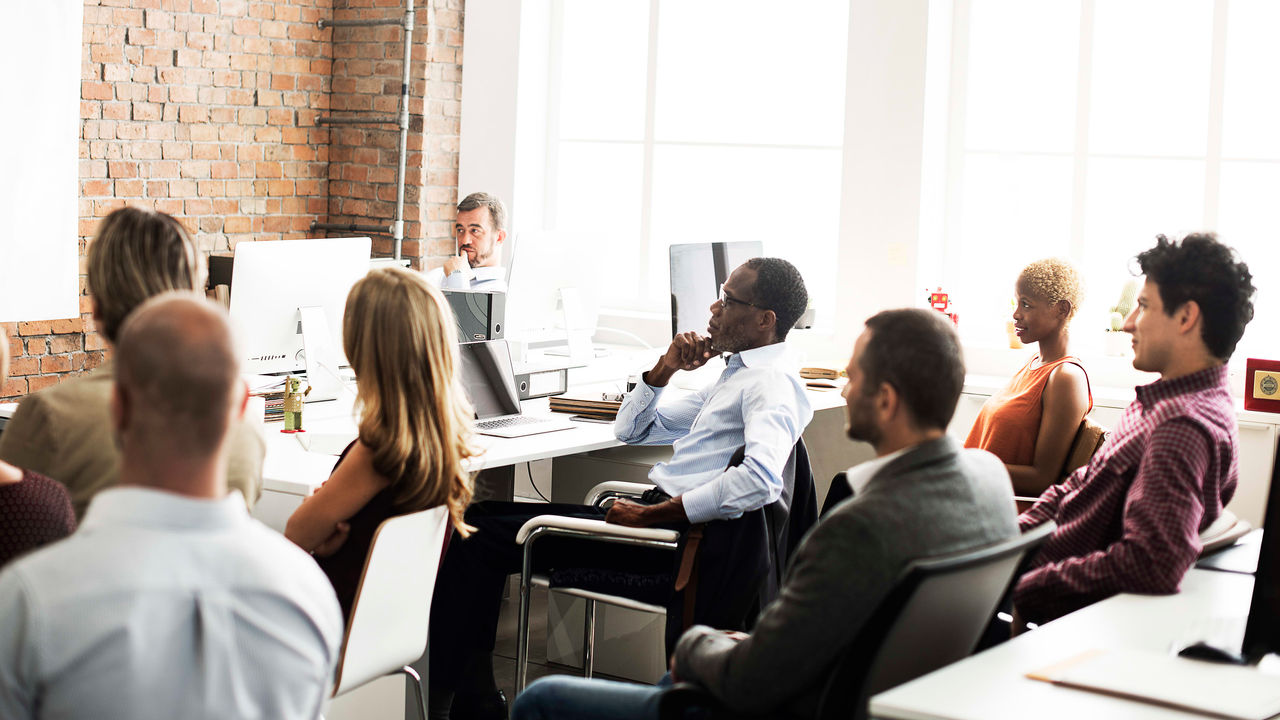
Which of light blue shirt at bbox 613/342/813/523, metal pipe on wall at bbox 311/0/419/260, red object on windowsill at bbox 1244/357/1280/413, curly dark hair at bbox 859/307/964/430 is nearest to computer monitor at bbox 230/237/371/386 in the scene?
light blue shirt at bbox 613/342/813/523

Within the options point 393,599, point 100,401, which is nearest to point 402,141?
point 393,599

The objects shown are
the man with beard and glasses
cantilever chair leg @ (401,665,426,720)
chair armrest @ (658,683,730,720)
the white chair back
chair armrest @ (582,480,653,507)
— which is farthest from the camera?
chair armrest @ (582,480,653,507)

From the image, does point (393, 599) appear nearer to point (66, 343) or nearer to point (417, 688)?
point (417, 688)

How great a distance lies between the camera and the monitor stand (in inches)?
145

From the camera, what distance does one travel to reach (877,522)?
1.69 metres

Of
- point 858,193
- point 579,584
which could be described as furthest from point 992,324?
point 579,584

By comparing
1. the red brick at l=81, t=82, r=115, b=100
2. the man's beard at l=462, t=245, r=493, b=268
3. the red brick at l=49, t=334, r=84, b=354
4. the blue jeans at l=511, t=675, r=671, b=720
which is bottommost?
the blue jeans at l=511, t=675, r=671, b=720

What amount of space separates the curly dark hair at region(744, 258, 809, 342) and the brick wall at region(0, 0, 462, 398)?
10.9 ft

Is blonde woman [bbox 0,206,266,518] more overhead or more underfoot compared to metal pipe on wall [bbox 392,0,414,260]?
more underfoot

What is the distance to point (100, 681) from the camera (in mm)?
1159

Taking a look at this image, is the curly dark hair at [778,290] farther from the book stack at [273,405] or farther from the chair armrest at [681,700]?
the book stack at [273,405]

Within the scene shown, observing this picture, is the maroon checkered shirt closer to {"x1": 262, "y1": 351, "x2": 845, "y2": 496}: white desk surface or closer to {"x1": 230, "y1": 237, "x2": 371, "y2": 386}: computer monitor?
{"x1": 262, "y1": 351, "x2": 845, "y2": 496}: white desk surface

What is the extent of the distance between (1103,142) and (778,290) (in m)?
2.82

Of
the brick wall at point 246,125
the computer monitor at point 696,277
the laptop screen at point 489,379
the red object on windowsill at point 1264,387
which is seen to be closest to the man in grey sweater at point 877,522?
the laptop screen at point 489,379
